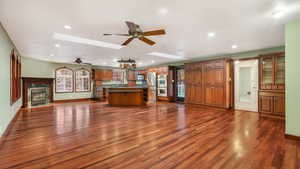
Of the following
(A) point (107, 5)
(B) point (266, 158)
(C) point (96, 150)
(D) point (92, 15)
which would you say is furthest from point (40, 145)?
(B) point (266, 158)

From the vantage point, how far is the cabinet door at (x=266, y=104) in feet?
15.2

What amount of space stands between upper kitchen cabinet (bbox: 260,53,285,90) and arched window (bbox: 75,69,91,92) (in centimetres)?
977

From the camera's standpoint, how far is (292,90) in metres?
2.89

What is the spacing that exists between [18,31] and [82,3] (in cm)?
251

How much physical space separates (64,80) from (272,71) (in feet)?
34.6

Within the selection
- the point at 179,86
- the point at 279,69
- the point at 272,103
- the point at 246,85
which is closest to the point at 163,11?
the point at 279,69

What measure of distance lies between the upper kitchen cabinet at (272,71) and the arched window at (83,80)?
9.77 m

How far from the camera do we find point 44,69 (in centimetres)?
799

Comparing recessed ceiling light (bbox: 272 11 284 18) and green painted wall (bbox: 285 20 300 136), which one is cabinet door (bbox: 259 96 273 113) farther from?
recessed ceiling light (bbox: 272 11 284 18)

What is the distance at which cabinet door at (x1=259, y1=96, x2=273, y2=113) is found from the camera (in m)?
4.64

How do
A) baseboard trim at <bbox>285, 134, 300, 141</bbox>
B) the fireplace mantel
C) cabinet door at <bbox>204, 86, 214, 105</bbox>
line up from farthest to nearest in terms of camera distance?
1. the fireplace mantel
2. cabinet door at <bbox>204, 86, 214, 105</bbox>
3. baseboard trim at <bbox>285, 134, 300, 141</bbox>

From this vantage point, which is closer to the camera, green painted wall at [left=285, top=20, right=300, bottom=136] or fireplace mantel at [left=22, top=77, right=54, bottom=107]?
green painted wall at [left=285, top=20, right=300, bottom=136]

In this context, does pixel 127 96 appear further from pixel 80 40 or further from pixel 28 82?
pixel 28 82

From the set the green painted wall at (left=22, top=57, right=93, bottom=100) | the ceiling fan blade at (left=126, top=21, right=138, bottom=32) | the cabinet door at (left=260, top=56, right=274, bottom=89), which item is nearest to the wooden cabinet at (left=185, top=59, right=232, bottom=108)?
the cabinet door at (left=260, top=56, right=274, bottom=89)
